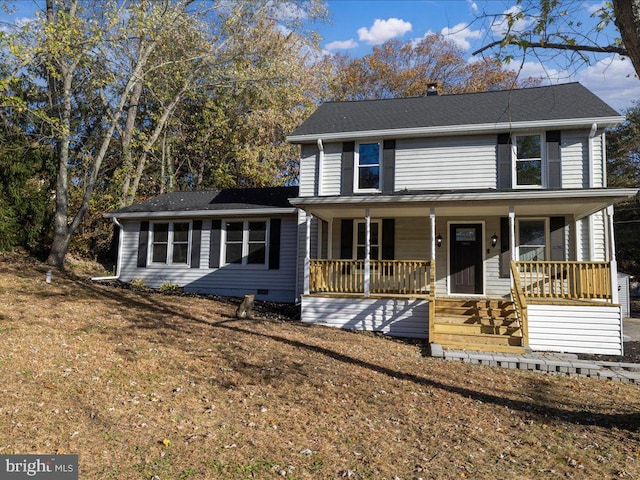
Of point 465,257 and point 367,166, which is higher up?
point 367,166

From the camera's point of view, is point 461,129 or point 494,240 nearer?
point 461,129

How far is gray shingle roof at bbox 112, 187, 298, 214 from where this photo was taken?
13.5m

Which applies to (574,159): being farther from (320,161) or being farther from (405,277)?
(320,161)

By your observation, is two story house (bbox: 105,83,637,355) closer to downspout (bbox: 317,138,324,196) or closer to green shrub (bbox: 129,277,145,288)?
downspout (bbox: 317,138,324,196)

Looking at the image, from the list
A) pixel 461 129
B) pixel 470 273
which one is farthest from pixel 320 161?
pixel 470 273

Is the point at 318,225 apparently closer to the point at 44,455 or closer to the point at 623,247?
the point at 44,455

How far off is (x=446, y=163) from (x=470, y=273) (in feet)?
10.2

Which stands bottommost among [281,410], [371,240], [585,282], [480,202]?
[281,410]

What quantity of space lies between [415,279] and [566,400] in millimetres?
4715

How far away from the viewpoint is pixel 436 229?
Result: 11.5 m

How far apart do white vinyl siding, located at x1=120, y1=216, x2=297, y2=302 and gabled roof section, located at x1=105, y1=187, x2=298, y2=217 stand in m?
0.51

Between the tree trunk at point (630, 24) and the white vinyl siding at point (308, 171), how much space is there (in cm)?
875

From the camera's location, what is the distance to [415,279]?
9820 mm

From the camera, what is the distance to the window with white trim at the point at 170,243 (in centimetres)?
1398
